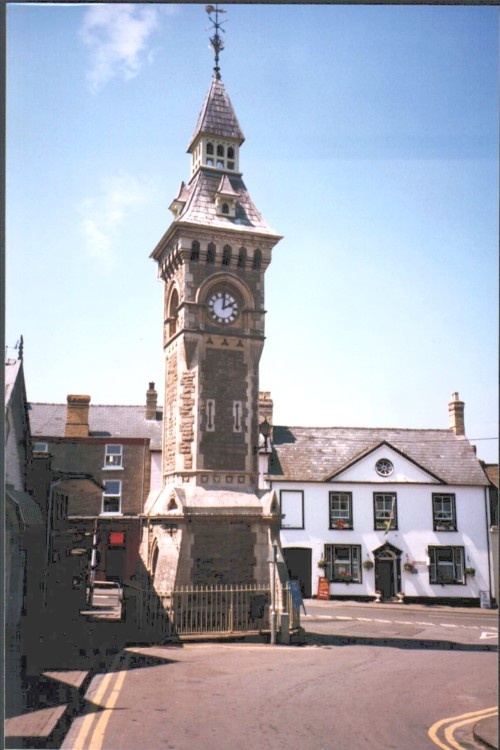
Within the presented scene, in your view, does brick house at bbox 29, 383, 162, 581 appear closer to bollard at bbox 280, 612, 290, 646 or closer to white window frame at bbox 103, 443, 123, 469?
white window frame at bbox 103, 443, 123, 469

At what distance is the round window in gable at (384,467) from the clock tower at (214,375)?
12.2ft

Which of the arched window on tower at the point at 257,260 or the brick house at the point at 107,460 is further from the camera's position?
the arched window on tower at the point at 257,260

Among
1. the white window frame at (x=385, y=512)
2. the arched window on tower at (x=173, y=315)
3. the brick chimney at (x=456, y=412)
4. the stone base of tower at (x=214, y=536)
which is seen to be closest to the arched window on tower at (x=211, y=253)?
the arched window on tower at (x=173, y=315)

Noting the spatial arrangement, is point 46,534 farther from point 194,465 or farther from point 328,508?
point 328,508

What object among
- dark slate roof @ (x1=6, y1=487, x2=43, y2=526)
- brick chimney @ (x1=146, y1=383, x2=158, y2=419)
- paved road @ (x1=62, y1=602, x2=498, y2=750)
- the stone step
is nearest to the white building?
paved road @ (x1=62, y1=602, x2=498, y2=750)

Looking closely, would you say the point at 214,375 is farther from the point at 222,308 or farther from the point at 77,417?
the point at 77,417

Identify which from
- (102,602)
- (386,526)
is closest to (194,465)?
(386,526)

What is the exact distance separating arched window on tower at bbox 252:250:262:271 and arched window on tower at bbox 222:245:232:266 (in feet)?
2.33

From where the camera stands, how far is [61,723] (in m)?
8.31

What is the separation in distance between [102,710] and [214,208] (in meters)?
12.8

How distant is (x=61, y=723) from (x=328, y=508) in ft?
24.8

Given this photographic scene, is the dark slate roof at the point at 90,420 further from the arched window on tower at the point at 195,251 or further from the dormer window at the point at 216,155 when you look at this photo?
the dormer window at the point at 216,155

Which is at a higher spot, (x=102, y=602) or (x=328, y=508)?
(x=328, y=508)

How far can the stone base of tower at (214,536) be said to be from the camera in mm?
15867
